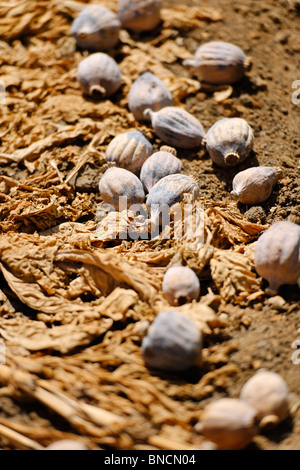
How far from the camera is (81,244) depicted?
2488mm

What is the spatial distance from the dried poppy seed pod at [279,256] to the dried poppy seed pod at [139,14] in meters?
2.27

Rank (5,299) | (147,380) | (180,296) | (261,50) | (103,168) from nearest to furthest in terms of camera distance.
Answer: (147,380) → (180,296) → (5,299) → (103,168) → (261,50)

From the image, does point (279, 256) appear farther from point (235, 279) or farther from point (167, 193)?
point (167, 193)

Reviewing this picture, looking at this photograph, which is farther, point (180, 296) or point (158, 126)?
point (158, 126)

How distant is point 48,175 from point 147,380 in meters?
1.54

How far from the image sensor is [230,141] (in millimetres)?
2805

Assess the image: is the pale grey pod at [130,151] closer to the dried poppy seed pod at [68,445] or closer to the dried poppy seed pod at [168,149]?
the dried poppy seed pod at [168,149]

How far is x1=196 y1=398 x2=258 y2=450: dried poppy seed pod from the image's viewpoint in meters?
1.71

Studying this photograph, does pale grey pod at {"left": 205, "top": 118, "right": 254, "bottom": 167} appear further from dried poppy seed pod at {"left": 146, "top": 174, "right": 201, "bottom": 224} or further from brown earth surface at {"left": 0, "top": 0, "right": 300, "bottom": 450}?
dried poppy seed pod at {"left": 146, "top": 174, "right": 201, "bottom": 224}

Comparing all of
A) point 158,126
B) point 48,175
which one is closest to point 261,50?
point 158,126

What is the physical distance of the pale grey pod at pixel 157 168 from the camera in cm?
278

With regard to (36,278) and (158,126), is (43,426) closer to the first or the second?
(36,278)
